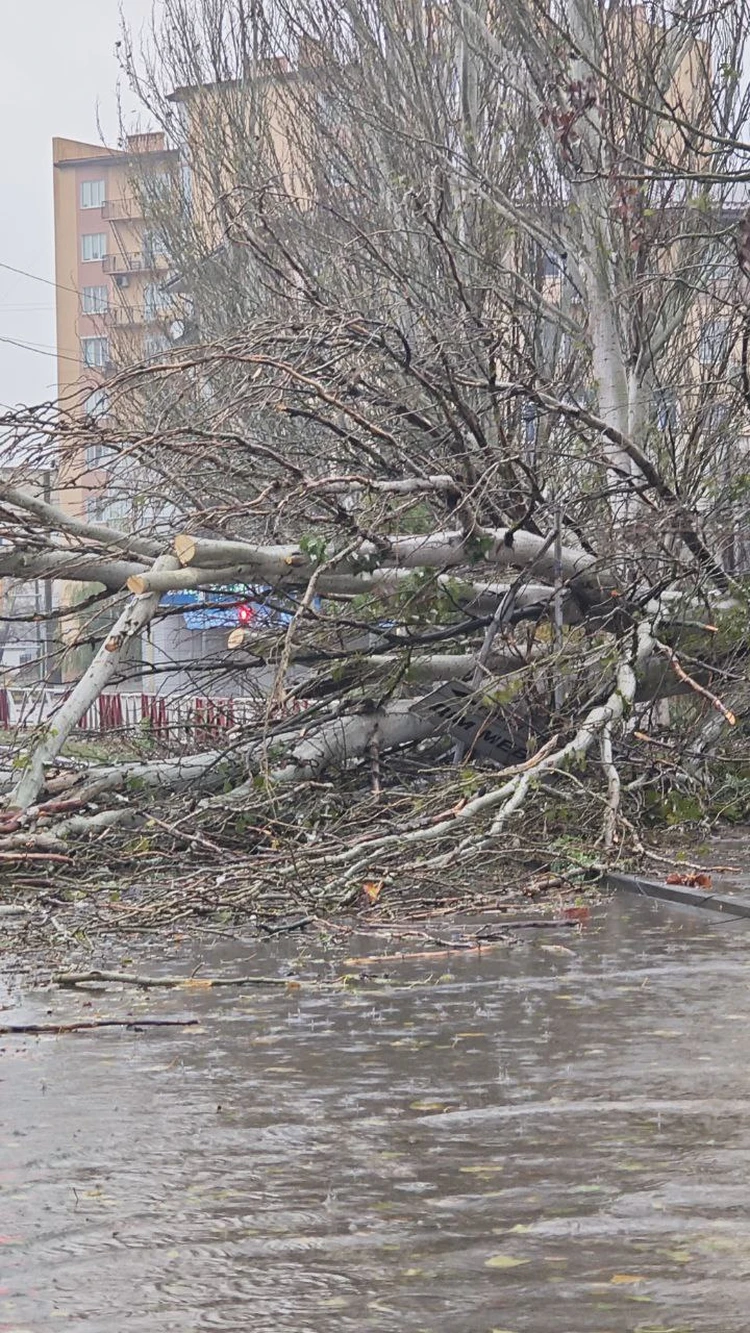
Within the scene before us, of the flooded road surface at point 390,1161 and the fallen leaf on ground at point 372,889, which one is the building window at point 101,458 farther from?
the flooded road surface at point 390,1161

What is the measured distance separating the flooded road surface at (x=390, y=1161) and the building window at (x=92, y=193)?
98087 mm

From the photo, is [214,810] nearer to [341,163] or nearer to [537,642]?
[537,642]

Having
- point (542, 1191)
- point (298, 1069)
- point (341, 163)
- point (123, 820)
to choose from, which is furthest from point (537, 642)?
point (341, 163)

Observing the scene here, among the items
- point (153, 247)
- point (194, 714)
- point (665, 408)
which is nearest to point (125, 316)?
point (153, 247)

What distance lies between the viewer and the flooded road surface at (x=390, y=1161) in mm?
4277

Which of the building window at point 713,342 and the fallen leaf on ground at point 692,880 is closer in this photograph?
the fallen leaf on ground at point 692,880

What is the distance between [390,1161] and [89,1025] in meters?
2.59

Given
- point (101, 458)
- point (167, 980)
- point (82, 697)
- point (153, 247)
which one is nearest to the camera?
point (167, 980)

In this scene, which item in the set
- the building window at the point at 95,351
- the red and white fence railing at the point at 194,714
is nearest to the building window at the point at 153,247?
the building window at the point at 95,351

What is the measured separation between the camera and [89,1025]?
777 cm

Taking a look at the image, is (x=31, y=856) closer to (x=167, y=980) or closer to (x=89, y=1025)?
(x=167, y=980)

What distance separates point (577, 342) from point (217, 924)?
422 inches

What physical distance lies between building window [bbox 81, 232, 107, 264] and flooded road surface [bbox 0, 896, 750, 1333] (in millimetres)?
96449

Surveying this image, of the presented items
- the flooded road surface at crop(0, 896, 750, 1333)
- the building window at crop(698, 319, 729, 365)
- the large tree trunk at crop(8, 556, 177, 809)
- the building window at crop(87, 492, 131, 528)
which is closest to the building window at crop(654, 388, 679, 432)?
the building window at crop(698, 319, 729, 365)
